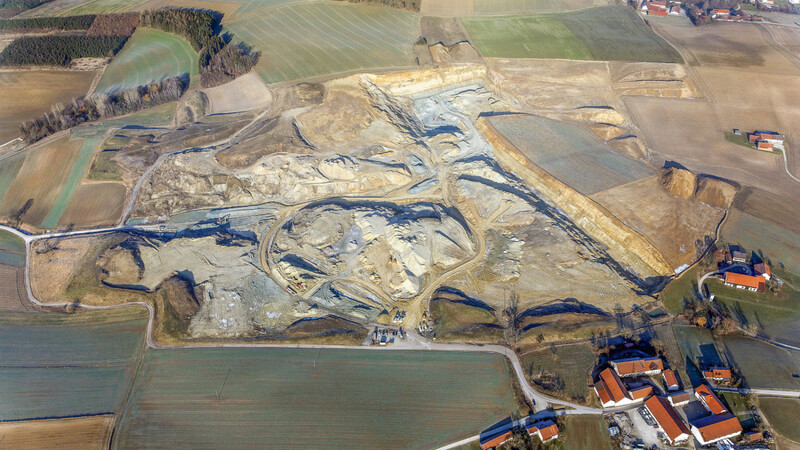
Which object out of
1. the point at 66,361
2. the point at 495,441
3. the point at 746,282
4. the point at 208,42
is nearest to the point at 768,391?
the point at 746,282

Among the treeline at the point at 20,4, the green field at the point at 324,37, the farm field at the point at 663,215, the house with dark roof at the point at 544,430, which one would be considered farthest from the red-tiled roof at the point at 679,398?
the treeline at the point at 20,4

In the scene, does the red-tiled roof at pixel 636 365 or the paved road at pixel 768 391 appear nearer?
the paved road at pixel 768 391

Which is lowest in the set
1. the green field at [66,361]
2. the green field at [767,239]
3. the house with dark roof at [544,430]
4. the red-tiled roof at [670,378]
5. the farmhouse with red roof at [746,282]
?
the green field at [66,361]

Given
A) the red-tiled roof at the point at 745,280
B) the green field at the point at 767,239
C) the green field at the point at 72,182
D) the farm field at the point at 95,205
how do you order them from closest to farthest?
1. the red-tiled roof at the point at 745,280
2. the green field at the point at 767,239
3. the farm field at the point at 95,205
4. the green field at the point at 72,182

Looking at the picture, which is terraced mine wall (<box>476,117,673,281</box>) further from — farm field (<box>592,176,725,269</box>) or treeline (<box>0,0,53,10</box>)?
treeline (<box>0,0,53,10</box>)

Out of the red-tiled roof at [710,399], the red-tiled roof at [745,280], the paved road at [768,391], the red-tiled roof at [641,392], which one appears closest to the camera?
the red-tiled roof at [710,399]

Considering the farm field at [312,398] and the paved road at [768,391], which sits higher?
the paved road at [768,391]

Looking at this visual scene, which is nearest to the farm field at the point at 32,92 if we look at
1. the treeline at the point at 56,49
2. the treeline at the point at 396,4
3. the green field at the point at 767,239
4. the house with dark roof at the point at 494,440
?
the treeline at the point at 56,49

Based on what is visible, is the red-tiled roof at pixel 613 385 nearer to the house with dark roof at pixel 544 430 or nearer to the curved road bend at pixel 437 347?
the curved road bend at pixel 437 347

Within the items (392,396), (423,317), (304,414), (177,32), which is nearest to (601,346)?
(423,317)
